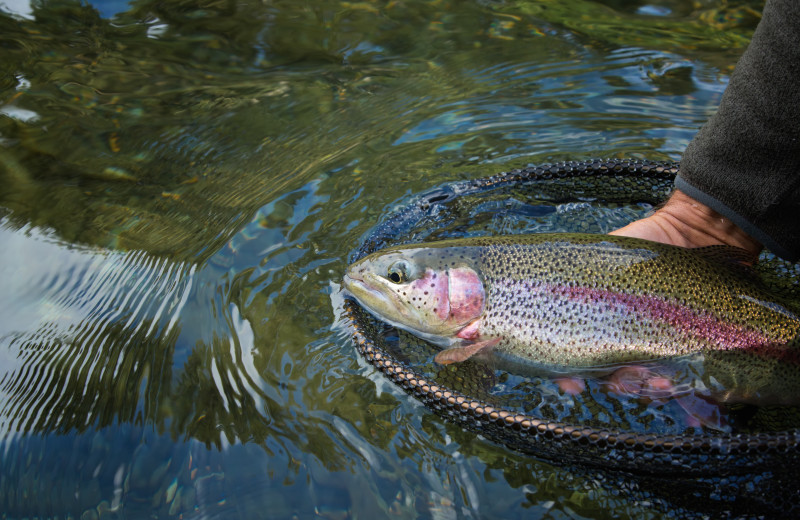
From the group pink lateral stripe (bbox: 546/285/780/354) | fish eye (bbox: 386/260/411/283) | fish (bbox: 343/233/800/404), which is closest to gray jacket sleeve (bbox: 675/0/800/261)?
fish (bbox: 343/233/800/404)

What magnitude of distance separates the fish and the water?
41 centimetres

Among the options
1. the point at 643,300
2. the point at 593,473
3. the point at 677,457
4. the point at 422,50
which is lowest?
the point at 593,473

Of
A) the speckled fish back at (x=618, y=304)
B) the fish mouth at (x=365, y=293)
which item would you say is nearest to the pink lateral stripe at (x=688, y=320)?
the speckled fish back at (x=618, y=304)

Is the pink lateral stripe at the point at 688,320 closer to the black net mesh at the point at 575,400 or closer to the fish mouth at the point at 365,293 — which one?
the black net mesh at the point at 575,400

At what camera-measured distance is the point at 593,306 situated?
2648 millimetres

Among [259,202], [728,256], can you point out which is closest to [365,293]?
[259,202]

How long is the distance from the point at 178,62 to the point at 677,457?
4.89 meters

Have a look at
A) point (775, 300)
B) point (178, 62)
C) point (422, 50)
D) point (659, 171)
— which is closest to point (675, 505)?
point (775, 300)

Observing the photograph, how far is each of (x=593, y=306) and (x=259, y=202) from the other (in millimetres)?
2236

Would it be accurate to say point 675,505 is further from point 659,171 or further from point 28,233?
point 28,233

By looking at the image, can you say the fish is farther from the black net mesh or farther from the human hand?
the human hand

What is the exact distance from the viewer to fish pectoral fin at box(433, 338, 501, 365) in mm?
2670

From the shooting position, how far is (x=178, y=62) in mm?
5309

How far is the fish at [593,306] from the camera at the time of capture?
2539 mm
